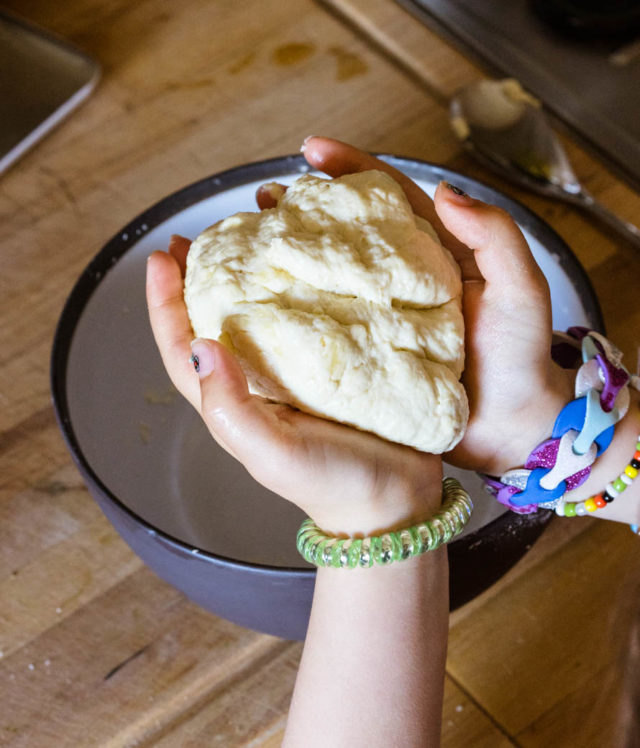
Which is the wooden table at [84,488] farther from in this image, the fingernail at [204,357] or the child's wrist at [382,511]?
the fingernail at [204,357]

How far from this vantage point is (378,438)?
65 cm

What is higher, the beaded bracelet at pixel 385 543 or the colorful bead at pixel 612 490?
the beaded bracelet at pixel 385 543

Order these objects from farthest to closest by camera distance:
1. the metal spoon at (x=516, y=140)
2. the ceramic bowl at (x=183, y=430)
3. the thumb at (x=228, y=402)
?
1. the metal spoon at (x=516, y=140)
2. the ceramic bowl at (x=183, y=430)
3. the thumb at (x=228, y=402)

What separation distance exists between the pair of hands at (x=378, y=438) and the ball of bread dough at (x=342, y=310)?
30mm

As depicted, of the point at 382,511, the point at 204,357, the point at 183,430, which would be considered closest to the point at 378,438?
the point at 382,511

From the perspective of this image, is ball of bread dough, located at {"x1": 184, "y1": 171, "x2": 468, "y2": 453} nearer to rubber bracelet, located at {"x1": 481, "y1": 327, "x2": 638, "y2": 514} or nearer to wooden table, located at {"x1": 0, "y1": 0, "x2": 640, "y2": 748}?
rubber bracelet, located at {"x1": 481, "y1": 327, "x2": 638, "y2": 514}

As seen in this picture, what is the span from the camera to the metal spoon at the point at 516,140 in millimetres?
1000

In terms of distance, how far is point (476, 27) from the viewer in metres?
1.21

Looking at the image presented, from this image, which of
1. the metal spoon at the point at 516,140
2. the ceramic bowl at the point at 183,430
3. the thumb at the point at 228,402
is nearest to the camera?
the thumb at the point at 228,402

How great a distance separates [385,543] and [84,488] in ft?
1.28

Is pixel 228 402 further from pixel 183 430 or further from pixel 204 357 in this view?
pixel 183 430

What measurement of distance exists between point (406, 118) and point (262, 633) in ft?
2.34

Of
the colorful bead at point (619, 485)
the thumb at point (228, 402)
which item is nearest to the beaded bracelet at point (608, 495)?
the colorful bead at point (619, 485)

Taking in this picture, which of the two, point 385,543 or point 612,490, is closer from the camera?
point 385,543
